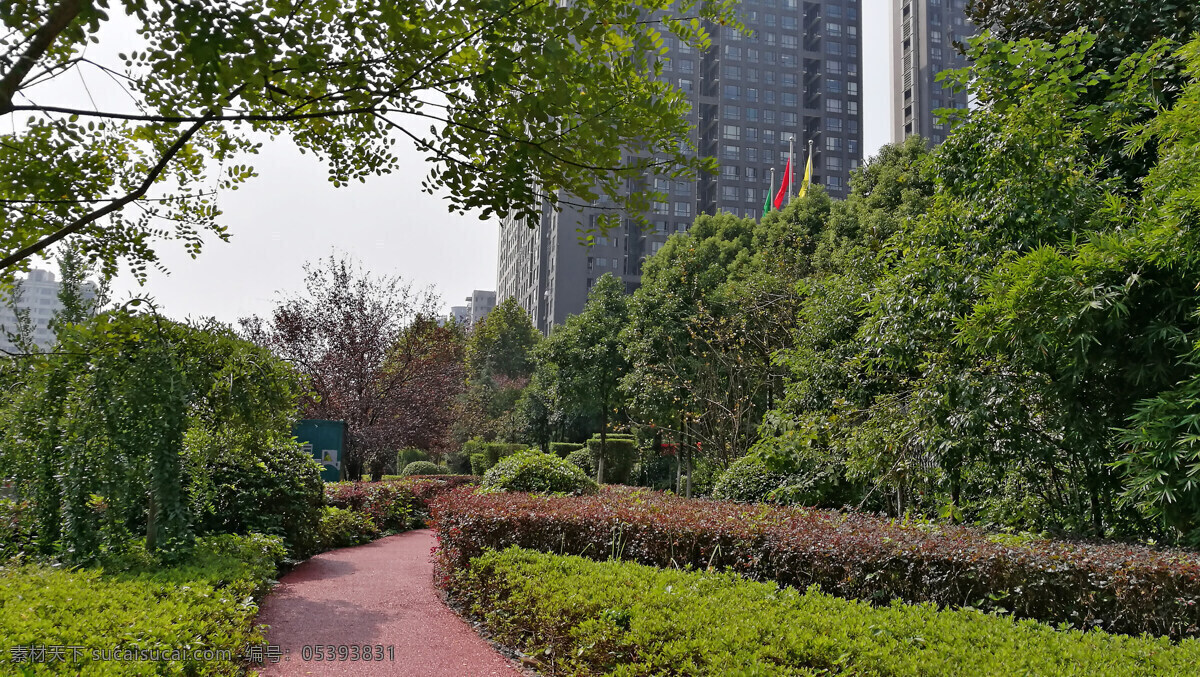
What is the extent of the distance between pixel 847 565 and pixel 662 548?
1.82m

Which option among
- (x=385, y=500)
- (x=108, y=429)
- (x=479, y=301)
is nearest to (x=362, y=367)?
(x=385, y=500)

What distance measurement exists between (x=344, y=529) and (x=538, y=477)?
3002 millimetres

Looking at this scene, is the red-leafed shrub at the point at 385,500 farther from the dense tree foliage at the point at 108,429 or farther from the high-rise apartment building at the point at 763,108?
the high-rise apartment building at the point at 763,108

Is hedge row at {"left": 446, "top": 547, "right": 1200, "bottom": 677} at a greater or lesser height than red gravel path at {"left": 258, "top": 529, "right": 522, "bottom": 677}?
greater

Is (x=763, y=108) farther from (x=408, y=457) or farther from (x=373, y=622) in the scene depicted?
(x=373, y=622)

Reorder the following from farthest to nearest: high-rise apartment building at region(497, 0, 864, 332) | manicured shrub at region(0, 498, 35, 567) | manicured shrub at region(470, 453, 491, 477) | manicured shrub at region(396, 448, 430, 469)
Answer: high-rise apartment building at region(497, 0, 864, 332), manicured shrub at region(396, 448, 430, 469), manicured shrub at region(470, 453, 491, 477), manicured shrub at region(0, 498, 35, 567)

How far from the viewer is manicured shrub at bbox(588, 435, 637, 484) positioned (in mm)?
23938

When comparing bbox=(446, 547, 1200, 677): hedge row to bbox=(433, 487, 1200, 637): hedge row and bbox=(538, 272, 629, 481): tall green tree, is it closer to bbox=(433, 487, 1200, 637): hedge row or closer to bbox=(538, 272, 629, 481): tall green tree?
bbox=(433, 487, 1200, 637): hedge row

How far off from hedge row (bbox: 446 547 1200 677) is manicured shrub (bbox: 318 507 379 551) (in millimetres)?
5563

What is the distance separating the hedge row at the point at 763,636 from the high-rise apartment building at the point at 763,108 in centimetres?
6023

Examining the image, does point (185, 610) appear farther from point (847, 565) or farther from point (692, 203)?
point (692, 203)

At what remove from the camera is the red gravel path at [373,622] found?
16.5ft

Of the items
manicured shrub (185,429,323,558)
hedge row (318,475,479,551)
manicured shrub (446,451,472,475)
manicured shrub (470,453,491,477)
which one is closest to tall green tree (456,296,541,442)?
manicured shrub (446,451,472,475)

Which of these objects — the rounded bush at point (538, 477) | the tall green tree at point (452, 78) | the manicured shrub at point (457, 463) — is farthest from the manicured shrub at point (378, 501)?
the manicured shrub at point (457, 463)
